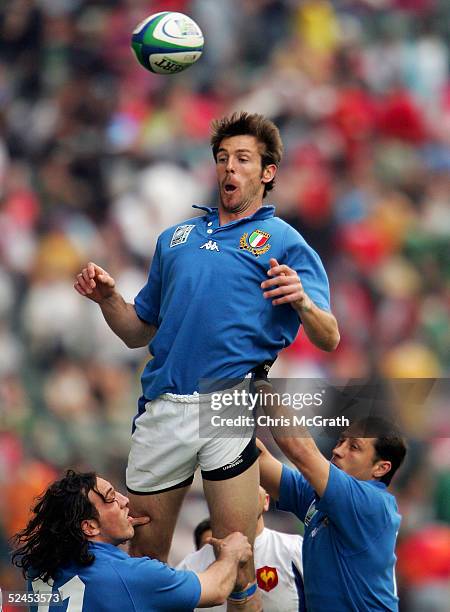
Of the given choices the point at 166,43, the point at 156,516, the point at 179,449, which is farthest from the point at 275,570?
the point at 166,43

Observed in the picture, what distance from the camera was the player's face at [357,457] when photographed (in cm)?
425

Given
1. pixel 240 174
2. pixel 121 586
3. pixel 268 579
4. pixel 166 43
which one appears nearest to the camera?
pixel 121 586

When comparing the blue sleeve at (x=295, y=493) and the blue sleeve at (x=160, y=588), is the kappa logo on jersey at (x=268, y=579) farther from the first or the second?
the blue sleeve at (x=160, y=588)

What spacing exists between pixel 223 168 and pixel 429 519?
11.0ft

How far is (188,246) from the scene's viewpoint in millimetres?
3982

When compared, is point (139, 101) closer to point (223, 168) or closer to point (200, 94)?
point (200, 94)

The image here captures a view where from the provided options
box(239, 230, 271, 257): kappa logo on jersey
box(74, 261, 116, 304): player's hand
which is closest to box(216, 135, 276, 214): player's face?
box(239, 230, 271, 257): kappa logo on jersey

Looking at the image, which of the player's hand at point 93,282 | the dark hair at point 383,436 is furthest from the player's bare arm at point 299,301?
the player's hand at point 93,282

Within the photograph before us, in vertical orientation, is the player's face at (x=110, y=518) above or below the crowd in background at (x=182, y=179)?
below

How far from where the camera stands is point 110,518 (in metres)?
3.64

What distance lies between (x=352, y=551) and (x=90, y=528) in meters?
1.07

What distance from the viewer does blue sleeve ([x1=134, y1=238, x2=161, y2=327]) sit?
418 cm

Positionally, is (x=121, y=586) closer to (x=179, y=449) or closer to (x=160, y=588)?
(x=160, y=588)

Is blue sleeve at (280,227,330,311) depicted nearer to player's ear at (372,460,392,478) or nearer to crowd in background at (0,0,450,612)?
player's ear at (372,460,392,478)
